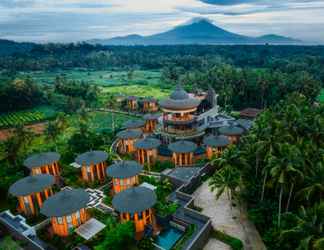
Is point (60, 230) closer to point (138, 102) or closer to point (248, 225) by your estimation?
point (248, 225)

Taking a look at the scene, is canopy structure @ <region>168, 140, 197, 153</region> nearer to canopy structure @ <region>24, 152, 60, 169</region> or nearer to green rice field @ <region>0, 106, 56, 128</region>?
canopy structure @ <region>24, 152, 60, 169</region>

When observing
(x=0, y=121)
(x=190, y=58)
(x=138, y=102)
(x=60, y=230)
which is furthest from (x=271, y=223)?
(x=190, y=58)

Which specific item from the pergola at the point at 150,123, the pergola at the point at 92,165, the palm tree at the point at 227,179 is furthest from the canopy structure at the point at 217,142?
the pergola at the point at 150,123

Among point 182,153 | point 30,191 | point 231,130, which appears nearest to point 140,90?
point 231,130

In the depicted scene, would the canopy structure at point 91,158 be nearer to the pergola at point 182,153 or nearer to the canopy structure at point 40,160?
the canopy structure at point 40,160

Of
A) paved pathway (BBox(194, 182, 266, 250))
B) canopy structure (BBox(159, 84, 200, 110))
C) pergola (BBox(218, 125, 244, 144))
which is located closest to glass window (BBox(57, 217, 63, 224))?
paved pathway (BBox(194, 182, 266, 250))
